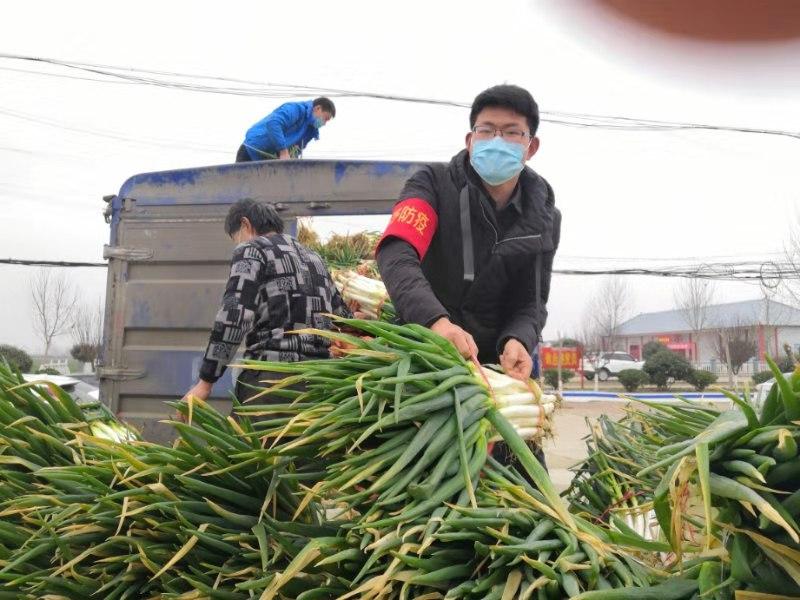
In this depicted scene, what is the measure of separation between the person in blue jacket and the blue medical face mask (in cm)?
296

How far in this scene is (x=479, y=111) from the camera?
2.55 meters

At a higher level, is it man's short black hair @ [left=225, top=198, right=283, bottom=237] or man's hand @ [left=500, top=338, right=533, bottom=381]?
man's short black hair @ [left=225, top=198, right=283, bottom=237]

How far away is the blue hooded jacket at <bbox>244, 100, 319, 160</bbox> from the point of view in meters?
5.18

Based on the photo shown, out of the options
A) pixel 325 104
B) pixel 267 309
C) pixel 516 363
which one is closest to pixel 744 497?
pixel 516 363


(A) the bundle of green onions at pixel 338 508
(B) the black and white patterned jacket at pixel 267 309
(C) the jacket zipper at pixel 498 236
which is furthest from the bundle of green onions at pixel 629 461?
(B) the black and white patterned jacket at pixel 267 309

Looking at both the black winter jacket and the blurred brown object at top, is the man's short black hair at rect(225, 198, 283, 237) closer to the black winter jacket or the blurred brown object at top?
the black winter jacket

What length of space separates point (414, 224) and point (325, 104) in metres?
3.52

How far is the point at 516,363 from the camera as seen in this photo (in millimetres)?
2107

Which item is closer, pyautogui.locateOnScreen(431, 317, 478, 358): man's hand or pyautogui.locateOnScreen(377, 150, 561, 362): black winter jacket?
pyautogui.locateOnScreen(431, 317, 478, 358): man's hand

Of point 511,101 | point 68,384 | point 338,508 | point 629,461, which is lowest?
point 68,384

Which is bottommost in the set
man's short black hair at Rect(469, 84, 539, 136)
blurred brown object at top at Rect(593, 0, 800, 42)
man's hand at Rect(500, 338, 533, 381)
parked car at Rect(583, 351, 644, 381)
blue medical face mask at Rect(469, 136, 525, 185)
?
parked car at Rect(583, 351, 644, 381)

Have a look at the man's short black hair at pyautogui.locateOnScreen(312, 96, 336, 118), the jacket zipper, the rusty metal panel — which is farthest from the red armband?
the man's short black hair at pyautogui.locateOnScreen(312, 96, 336, 118)

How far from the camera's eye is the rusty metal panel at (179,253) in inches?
171

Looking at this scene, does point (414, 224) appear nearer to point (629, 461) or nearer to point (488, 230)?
point (488, 230)
